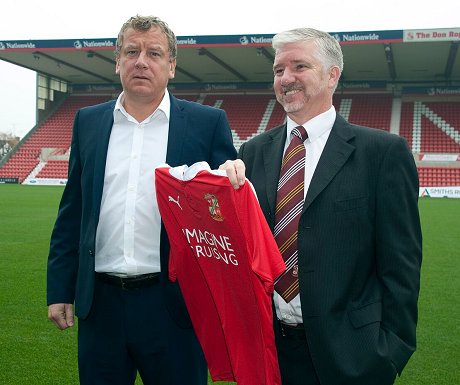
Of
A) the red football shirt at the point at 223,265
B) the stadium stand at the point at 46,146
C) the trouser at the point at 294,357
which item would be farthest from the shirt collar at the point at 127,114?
the stadium stand at the point at 46,146

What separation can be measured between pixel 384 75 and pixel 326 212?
28.3 metres

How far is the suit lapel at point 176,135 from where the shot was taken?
2254mm

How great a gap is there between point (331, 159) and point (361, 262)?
37 centimetres

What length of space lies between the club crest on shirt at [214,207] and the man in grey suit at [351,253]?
12 centimetres

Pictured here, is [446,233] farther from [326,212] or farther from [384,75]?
[384,75]

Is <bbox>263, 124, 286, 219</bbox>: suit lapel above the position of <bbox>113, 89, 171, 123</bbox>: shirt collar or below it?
below

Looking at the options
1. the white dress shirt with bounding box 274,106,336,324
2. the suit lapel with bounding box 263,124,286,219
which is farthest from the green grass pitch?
the suit lapel with bounding box 263,124,286,219

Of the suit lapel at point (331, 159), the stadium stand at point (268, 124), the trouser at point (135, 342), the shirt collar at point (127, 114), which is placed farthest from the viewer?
the stadium stand at point (268, 124)

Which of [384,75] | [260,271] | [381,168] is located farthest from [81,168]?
[384,75]

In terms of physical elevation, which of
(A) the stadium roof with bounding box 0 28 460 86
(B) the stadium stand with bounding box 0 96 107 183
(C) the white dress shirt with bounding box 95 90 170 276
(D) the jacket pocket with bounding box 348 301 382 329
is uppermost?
(A) the stadium roof with bounding box 0 28 460 86

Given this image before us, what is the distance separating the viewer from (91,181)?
229 cm

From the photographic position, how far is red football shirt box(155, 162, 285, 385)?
5.98 feet

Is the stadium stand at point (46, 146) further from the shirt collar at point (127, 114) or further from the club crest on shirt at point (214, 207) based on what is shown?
the club crest on shirt at point (214, 207)

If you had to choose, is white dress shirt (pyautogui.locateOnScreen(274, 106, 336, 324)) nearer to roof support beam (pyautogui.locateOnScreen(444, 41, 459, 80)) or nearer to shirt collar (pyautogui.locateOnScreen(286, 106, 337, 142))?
shirt collar (pyautogui.locateOnScreen(286, 106, 337, 142))
